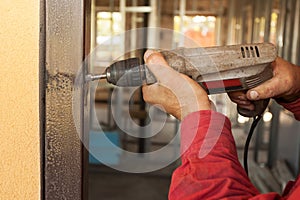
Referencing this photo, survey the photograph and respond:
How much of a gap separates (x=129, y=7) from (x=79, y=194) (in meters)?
3.55

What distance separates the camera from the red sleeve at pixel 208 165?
1.93 feet

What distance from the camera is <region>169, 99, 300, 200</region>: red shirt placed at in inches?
23.1

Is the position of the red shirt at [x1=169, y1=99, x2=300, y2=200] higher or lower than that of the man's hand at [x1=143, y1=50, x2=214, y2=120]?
lower

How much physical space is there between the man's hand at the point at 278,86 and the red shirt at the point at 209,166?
188mm

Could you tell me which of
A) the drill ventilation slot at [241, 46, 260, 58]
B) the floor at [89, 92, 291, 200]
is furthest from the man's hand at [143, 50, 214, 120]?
the floor at [89, 92, 291, 200]

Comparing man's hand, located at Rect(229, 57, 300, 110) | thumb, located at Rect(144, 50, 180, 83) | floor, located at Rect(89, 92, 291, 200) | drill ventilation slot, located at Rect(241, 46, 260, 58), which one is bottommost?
floor, located at Rect(89, 92, 291, 200)

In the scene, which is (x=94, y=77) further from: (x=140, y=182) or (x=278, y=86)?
(x=140, y=182)

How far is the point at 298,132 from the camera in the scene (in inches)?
122

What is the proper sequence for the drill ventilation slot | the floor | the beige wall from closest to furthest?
the beige wall
the drill ventilation slot
the floor

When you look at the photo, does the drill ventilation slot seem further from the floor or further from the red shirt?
the floor

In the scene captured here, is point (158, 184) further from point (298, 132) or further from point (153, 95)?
point (153, 95)

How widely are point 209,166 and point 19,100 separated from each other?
282 mm

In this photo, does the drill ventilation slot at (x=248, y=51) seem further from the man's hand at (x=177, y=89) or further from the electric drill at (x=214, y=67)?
the man's hand at (x=177, y=89)

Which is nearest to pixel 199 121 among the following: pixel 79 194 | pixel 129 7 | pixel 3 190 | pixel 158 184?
pixel 79 194
